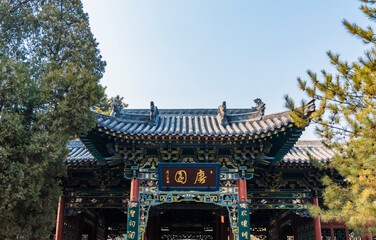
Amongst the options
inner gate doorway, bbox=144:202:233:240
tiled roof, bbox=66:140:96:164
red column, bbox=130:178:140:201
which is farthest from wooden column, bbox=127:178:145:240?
inner gate doorway, bbox=144:202:233:240

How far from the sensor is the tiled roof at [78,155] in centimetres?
891

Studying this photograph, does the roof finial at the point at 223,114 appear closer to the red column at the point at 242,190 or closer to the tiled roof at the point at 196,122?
the tiled roof at the point at 196,122

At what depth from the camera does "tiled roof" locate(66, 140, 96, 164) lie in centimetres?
891

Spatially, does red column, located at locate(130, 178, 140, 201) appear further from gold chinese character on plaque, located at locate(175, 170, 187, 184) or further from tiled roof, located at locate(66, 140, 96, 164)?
tiled roof, located at locate(66, 140, 96, 164)

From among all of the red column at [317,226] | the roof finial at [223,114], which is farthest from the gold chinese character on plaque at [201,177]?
the red column at [317,226]

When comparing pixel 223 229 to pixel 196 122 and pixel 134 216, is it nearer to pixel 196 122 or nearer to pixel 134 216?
pixel 196 122

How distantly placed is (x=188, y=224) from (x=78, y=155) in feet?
18.1

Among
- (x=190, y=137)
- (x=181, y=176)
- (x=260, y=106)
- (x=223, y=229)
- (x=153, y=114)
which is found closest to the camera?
(x=190, y=137)

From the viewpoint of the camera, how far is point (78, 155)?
10445mm

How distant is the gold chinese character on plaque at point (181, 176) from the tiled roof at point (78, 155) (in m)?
2.44

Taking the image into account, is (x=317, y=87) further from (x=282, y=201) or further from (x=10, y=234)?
(x=10, y=234)

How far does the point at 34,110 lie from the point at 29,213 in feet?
6.12

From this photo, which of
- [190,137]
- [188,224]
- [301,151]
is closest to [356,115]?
[190,137]

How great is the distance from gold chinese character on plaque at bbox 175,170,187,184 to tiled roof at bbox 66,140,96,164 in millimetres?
2439
